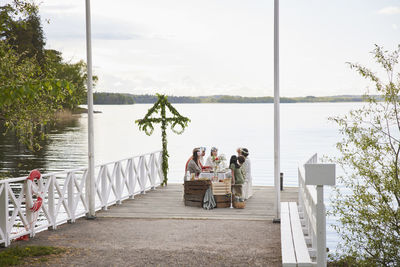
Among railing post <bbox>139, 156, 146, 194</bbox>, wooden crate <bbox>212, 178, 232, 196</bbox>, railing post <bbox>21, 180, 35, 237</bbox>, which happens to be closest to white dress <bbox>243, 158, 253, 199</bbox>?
wooden crate <bbox>212, 178, 232, 196</bbox>

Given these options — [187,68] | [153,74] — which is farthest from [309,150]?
[153,74]

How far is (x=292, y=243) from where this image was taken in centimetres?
734

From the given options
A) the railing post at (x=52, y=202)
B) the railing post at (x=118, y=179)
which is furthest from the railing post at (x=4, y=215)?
the railing post at (x=118, y=179)

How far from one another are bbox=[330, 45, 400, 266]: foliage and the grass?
4649 millimetres

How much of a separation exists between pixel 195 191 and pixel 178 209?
0.65 m

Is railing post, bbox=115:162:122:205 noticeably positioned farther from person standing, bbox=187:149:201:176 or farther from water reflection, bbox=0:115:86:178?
water reflection, bbox=0:115:86:178

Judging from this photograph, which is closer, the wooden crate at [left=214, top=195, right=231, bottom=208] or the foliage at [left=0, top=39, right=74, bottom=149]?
the foliage at [left=0, top=39, right=74, bottom=149]

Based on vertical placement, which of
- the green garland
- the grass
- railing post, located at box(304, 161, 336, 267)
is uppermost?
the green garland

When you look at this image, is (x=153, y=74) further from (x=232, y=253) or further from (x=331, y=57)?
(x=232, y=253)

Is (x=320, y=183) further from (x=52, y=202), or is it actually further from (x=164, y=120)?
(x=164, y=120)

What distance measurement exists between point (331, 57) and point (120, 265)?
2321 inches

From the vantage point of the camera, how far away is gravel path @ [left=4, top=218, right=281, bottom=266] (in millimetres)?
8781

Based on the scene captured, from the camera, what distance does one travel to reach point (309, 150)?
51688 mm

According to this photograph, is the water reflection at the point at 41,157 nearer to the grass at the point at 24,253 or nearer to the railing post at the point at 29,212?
the railing post at the point at 29,212
